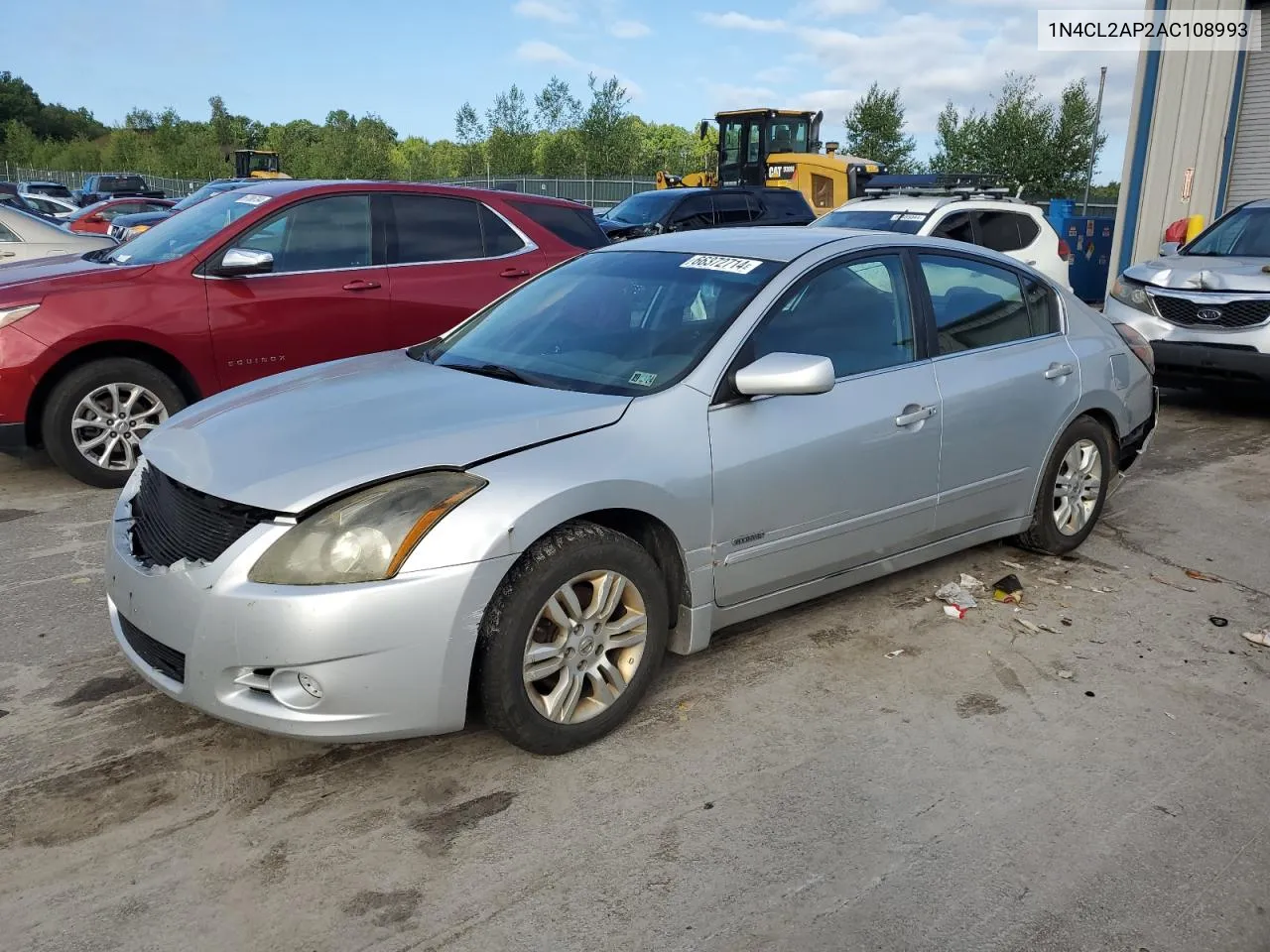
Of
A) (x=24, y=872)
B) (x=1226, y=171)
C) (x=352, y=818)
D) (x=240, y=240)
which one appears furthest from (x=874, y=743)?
(x=1226, y=171)

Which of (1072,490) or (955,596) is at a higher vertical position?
(1072,490)

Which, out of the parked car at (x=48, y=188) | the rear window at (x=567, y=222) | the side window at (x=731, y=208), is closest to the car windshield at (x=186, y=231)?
the rear window at (x=567, y=222)

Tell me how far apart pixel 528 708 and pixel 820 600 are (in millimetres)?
1872

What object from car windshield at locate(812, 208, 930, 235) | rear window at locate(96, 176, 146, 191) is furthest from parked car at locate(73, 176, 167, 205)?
car windshield at locate(812, 208, 930, 235)

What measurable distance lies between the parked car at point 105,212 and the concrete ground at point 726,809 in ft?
68.3

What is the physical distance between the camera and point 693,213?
51.4 ft

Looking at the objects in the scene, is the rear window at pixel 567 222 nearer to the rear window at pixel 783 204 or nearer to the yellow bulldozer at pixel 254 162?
the rear window at pixel 783 204

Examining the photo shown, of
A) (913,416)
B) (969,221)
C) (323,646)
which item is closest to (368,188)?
(913,416)

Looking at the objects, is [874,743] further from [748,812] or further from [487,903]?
[487,903]

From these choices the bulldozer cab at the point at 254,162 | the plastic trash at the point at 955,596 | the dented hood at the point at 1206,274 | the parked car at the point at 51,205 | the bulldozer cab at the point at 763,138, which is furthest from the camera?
the bulldozer cab at the point at 254,162

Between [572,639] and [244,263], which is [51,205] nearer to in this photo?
[244,263]

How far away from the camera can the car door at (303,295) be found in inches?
249

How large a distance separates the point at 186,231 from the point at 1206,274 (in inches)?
307

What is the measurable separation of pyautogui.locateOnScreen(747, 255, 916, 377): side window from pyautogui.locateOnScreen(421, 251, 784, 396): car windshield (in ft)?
0.49
